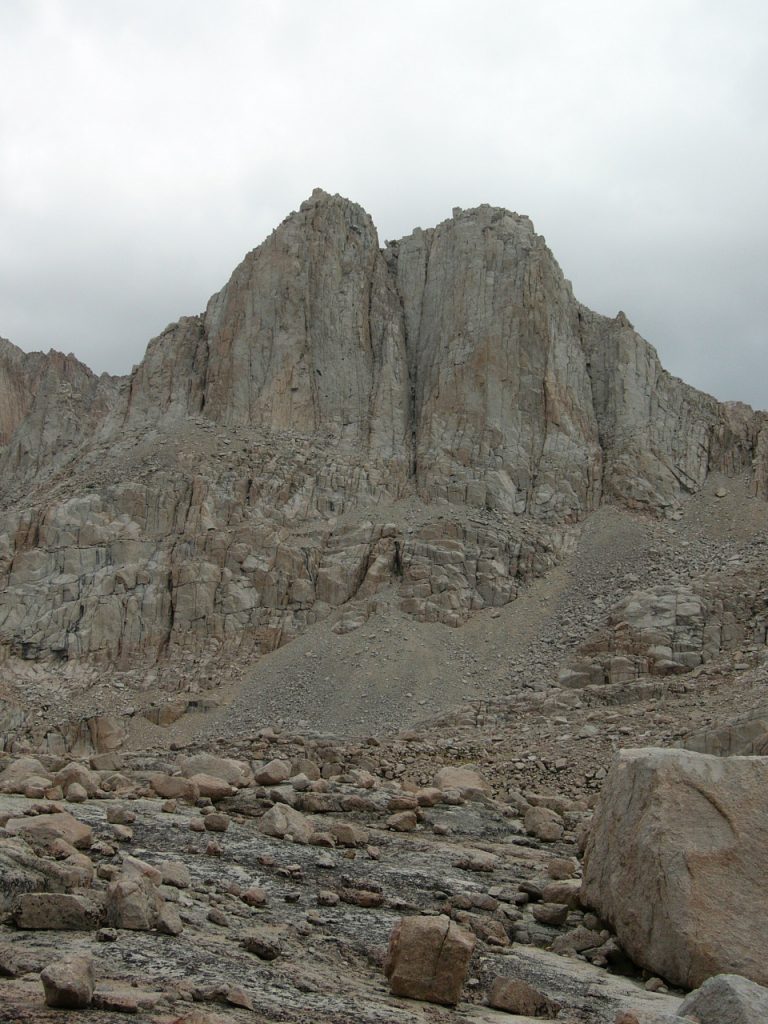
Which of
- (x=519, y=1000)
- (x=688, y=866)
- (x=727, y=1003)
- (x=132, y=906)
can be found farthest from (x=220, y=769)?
(x=727, y=1003)

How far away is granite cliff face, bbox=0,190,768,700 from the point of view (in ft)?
154

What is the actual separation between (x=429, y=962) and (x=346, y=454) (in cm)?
4950

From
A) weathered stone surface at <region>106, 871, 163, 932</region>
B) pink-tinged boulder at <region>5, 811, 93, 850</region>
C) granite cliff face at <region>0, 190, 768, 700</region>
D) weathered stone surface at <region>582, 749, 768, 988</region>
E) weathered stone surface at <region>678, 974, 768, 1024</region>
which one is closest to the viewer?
weathered stone surface at <region>678, 974, 768, 1024</region>

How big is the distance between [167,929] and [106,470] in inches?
1935

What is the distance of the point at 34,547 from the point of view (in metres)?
49.9

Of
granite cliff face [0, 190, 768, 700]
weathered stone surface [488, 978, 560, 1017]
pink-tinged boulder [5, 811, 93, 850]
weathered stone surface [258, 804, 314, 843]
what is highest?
granite cliff face [0, 190, 768, 700]

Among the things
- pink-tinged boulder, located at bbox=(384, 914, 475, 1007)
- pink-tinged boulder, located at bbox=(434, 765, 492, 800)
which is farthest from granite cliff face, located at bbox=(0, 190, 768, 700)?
pink-tinged boulder, located at bbox=(384, 914, 475, 1007)

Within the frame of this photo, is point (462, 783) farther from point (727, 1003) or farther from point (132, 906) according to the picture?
point (727, 1003)

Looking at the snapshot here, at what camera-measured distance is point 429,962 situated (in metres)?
7.37

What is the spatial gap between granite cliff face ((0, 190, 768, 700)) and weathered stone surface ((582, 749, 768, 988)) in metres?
35.2

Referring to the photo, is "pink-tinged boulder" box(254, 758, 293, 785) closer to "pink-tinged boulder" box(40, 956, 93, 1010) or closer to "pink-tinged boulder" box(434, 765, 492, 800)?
"pink-tinged boulder" box(434, 765, 492, 800)

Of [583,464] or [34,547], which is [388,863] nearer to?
[34,547]

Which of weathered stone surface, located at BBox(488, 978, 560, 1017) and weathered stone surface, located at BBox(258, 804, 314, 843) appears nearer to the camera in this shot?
weathered stone surface, located at BBox(488, 978, 560, 1017)

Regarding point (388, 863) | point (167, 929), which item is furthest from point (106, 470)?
point (167, 929)
